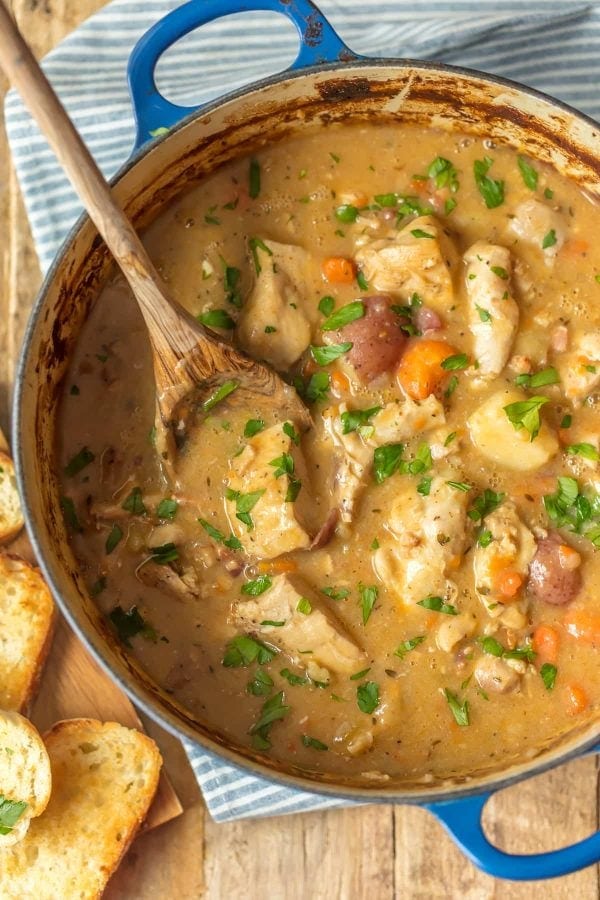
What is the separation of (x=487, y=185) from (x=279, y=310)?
838mm

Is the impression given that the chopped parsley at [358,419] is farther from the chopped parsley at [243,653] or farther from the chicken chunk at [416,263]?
the chopped parsley at [243,653]

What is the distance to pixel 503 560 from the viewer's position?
321cm

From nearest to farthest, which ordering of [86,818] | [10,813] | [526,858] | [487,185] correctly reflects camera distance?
[526,858] → [487,185] → [10,813] → [86,818]

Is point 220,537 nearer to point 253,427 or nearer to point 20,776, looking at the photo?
point 253,427

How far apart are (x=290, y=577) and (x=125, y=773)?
3.38 ft

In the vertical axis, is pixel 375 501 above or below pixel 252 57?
below

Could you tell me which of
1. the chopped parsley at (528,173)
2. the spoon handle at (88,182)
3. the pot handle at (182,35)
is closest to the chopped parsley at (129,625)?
the spoon handle at (88,182)

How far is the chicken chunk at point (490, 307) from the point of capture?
3.23 meters

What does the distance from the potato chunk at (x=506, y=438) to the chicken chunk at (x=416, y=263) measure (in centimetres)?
36

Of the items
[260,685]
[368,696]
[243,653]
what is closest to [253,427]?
[243,653]

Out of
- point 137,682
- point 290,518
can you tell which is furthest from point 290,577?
point 137,682

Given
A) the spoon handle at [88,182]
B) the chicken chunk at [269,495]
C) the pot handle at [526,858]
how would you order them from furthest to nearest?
the chicken chunk at [269,495], the pot handle at [526,858], the spoon handle at [88,182]

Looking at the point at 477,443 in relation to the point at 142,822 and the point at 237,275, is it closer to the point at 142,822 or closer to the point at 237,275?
the point at 237,275

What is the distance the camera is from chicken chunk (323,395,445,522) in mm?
3248
